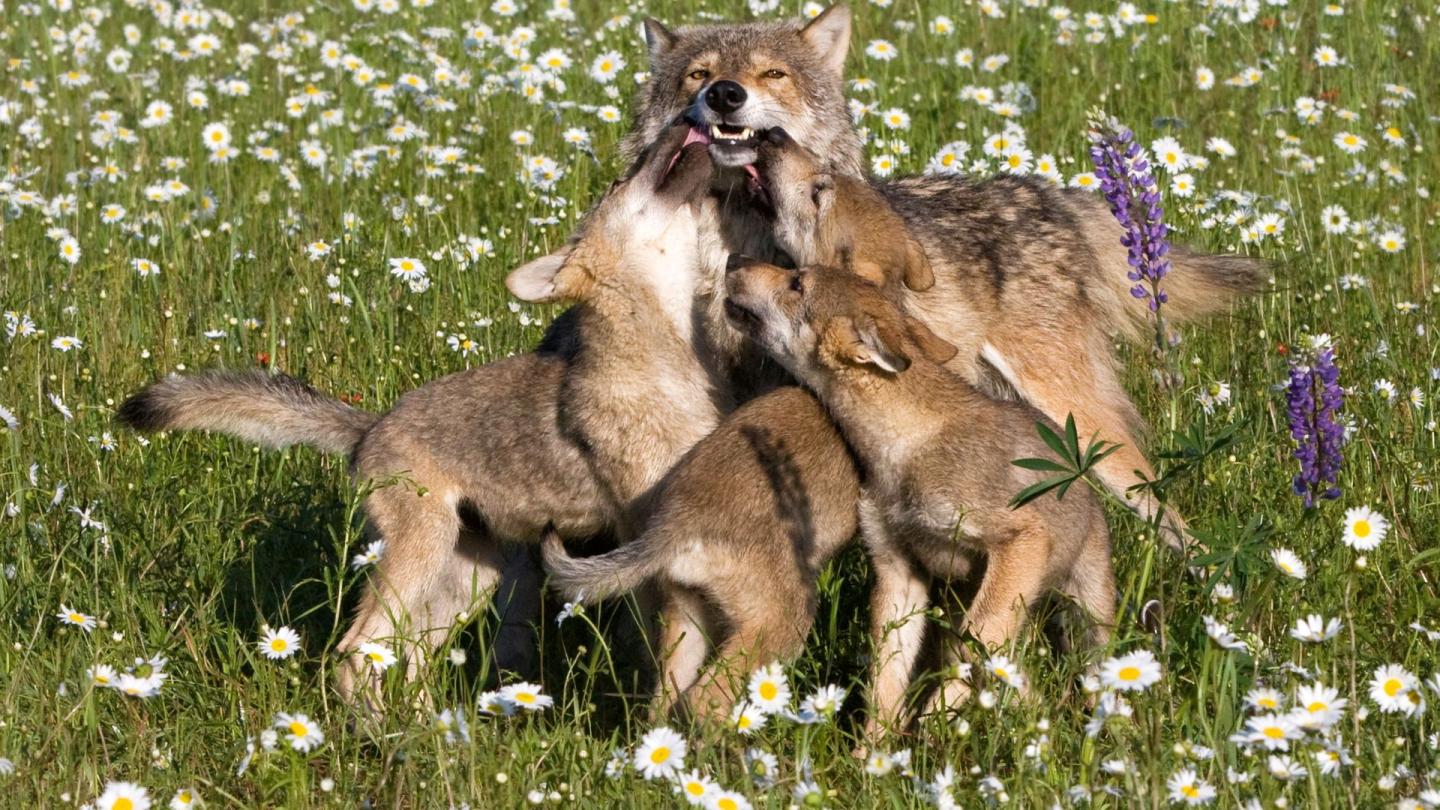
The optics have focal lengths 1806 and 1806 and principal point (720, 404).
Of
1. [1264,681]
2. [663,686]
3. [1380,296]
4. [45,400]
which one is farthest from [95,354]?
[1380,296]

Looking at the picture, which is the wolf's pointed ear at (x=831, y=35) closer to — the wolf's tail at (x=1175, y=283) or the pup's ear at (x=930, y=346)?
the wolf's tail at (x=1175, y=283)

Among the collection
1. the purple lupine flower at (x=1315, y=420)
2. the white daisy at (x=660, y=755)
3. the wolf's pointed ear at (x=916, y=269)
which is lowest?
the white daisy at (x=660, y=755)

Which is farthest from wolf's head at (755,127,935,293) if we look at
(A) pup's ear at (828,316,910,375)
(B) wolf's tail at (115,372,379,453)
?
(B) wolf's tail at (115,372,379,453)

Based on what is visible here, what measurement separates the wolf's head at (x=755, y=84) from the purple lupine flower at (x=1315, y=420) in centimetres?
218

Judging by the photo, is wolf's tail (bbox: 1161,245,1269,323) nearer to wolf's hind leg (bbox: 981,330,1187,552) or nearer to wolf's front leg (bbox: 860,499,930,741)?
wolf's hind leg (bbox: 981,330,1187,552)

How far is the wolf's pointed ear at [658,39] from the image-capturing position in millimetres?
6246

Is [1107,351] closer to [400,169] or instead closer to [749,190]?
[749,190]

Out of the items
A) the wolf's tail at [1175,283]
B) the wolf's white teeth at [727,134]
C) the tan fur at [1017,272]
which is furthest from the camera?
the wolf's tail at [1175,283]

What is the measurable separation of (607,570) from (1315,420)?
166 centimetres

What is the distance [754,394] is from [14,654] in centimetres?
212

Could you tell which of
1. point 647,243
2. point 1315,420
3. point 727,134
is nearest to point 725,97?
point 727,134

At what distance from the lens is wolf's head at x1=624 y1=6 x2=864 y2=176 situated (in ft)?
18.3

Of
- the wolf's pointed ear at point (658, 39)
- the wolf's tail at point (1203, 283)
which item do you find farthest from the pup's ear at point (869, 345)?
the wolf's pointed ear at point (658, 39)

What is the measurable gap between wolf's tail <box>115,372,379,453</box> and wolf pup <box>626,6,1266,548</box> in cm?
118
